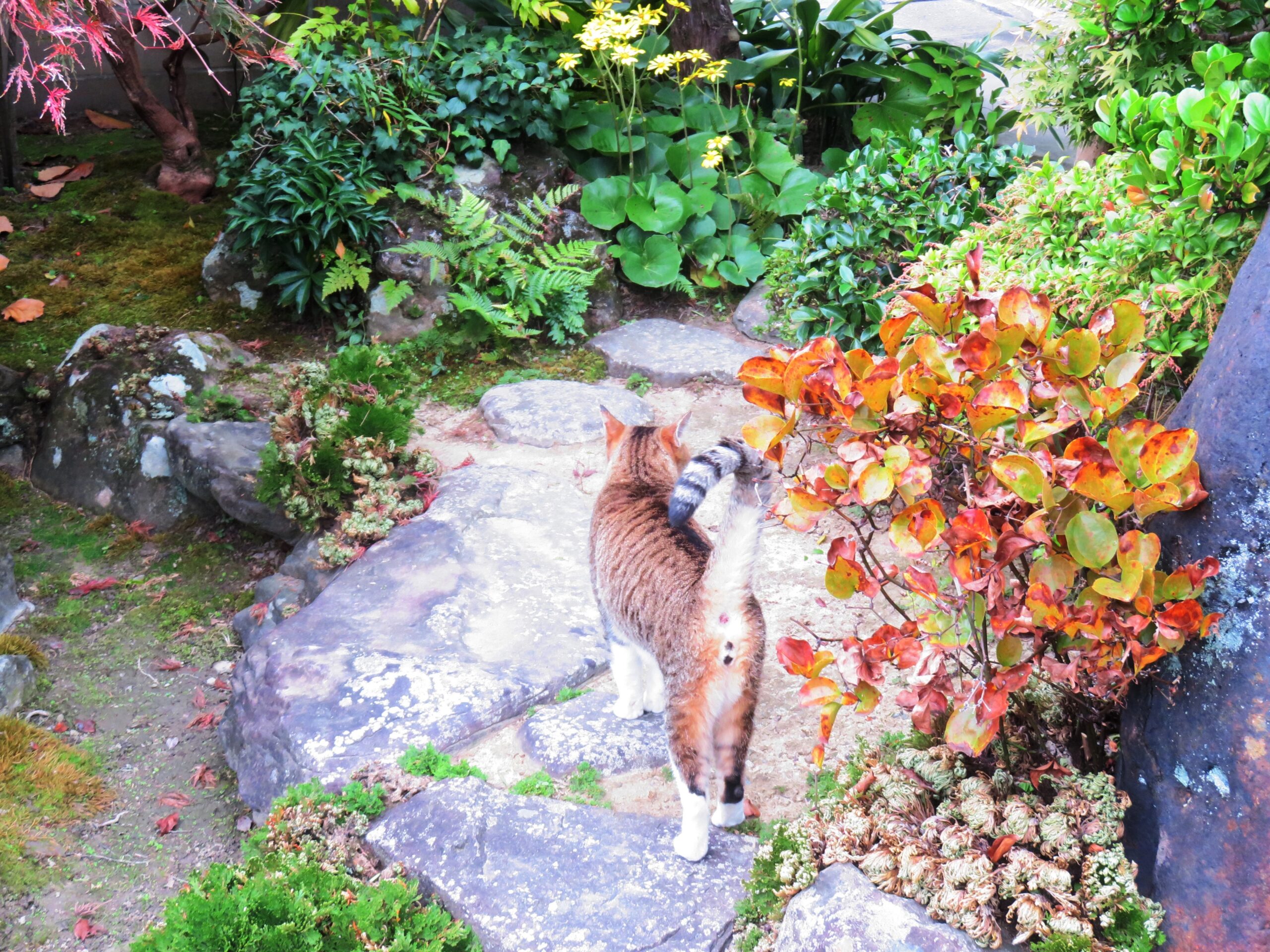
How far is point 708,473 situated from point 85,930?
9.22ft

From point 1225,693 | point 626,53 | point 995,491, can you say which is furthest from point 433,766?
point 626,53

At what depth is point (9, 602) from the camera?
5.03 meters

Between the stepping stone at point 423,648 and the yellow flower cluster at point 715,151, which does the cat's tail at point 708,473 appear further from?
the yellow flower cluster at point 715,151

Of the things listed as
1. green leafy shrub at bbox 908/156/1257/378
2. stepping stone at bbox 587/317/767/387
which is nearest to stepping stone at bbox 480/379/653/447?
stepping stone at bbox 587/317/767/387

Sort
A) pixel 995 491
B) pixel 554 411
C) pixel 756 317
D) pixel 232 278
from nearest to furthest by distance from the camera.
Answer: pixel 995 491
pixel 554 411
pixel 756 317
pixel 232 278

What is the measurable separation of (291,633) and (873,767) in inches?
105

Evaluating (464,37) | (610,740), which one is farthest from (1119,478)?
(464,37)

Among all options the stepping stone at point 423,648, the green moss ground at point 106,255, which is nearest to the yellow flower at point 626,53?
the green moss ground at point 106,255

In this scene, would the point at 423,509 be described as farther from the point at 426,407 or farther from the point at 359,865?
the point at 359,865

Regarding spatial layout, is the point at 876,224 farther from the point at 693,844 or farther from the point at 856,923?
the point at 856,923

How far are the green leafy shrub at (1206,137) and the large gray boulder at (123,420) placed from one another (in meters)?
5.21

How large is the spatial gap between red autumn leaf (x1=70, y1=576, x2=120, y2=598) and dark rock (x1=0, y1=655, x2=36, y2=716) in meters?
0.72

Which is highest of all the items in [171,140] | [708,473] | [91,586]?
[708,473]

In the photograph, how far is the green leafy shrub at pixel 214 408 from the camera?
595 centimetres
